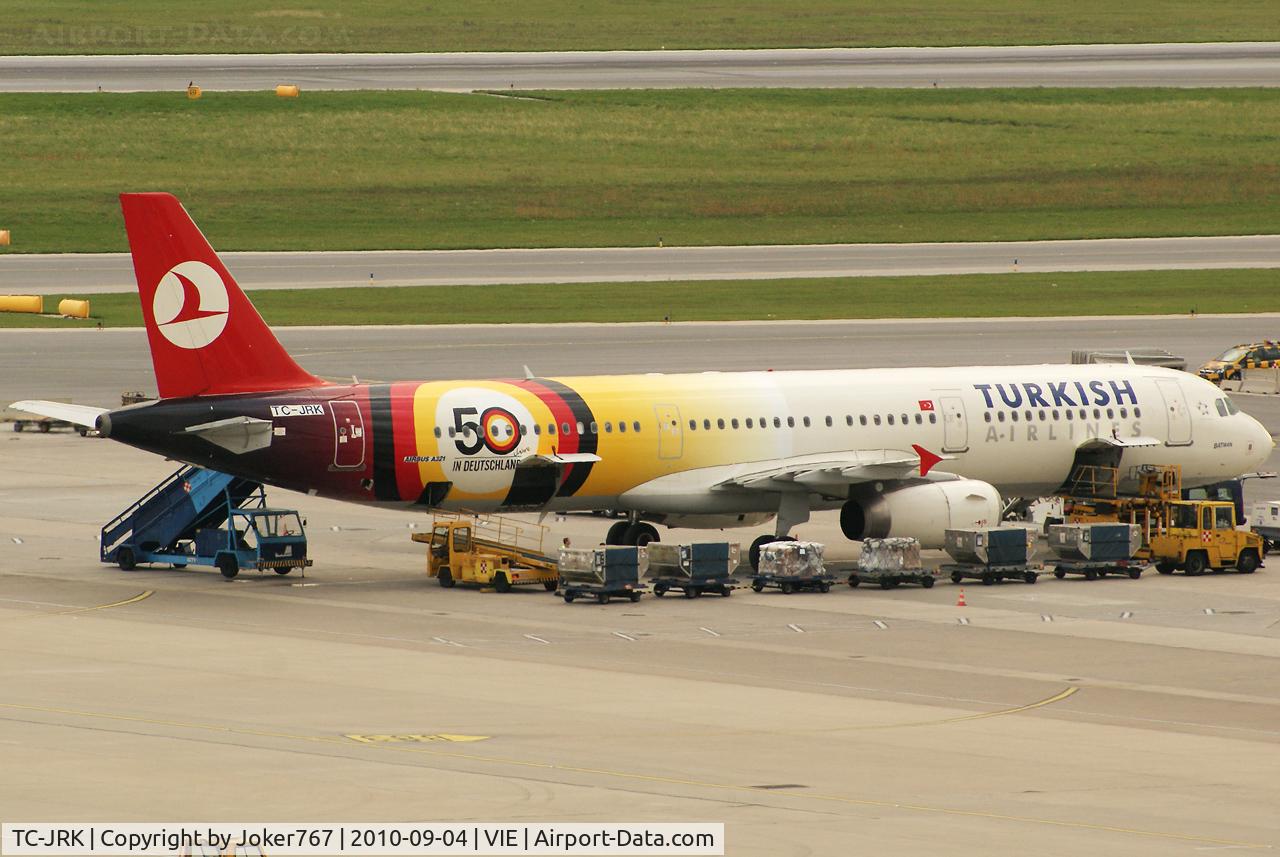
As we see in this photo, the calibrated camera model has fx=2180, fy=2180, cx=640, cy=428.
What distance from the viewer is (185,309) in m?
45.9

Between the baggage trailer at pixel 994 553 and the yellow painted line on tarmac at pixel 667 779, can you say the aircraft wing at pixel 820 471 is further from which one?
the yellow painted line on tarmac at pixel 667 779

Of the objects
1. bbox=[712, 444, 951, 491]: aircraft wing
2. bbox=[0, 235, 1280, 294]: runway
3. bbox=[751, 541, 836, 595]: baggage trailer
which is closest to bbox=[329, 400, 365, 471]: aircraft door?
bbox=[712, 444, 951, 491]: aircraft wing

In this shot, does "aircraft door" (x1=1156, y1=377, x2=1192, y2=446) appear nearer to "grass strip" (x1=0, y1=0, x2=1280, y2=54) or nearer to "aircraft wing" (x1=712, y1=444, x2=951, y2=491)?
"aircraft wing" (x1=712, y1=444, x2=951, y2=491)

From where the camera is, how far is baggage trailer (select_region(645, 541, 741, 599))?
46.2 meters

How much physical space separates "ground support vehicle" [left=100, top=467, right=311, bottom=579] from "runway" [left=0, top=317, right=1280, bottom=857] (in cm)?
77

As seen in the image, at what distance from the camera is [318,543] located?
54875 mm

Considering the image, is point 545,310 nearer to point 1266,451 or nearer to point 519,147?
point 519,147

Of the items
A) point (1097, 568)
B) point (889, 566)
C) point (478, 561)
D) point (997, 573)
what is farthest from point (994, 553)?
point (478, 561)

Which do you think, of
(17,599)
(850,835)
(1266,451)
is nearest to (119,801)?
(850,835)

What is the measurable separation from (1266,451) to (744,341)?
41806mm

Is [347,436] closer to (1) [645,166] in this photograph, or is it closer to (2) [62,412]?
(2) [62,412]

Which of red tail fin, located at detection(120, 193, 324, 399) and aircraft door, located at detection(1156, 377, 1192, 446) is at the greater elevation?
red tail fin, located at detection(120, 193, 324, 399)

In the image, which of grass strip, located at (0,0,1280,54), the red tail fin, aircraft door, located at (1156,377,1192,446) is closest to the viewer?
the red tail fin

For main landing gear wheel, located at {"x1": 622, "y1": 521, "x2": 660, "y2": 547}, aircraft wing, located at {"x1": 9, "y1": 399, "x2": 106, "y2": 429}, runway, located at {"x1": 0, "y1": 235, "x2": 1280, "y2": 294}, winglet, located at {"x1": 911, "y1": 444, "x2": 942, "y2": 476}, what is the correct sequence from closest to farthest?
aircraft wing, located at {"x1": 9, "y1": 399, "x2": 106, "y2": 429} < winglet, located at {"x1": 911, "y1": 444, "x2": 942, "y2": 476} < main landing gear wheel, located at {"x1": 622, "y1": 521, "x2": 660, "y2": 547} < runway, located at {"x1": 0, "y1": 235, "x2": 1280, "y2": 294}
